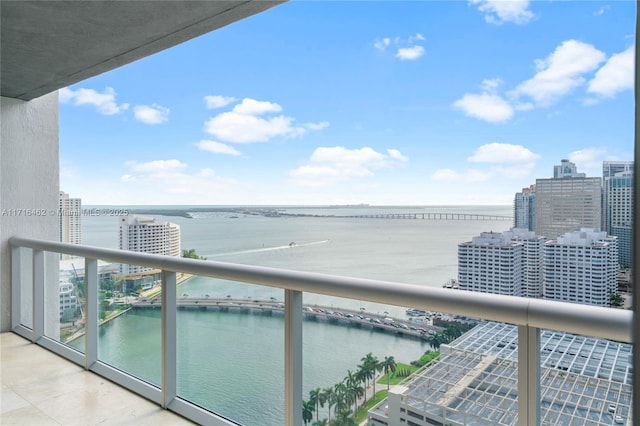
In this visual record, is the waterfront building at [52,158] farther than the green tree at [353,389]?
Yes

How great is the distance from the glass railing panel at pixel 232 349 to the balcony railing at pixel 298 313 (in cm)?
6

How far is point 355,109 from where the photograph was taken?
18844 millimetres

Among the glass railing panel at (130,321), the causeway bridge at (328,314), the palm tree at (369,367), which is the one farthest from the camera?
the glass railing panel at (130,321)

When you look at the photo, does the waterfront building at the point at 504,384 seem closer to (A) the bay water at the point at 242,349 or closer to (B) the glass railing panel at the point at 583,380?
(B) the glass railing panel at the point at 583,380

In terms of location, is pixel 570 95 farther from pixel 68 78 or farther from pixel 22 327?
pixel 22 327

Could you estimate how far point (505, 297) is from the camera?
1401 mm

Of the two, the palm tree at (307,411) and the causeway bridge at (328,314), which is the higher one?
the causeway bridge at (328,314)

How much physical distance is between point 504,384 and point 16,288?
461cm

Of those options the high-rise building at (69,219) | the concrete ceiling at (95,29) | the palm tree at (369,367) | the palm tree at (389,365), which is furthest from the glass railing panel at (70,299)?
the palm tree at (389,365)

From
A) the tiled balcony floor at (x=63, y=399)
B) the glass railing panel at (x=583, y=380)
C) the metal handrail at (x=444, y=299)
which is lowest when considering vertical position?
the tiled balcony floor at (x=63, y=399)

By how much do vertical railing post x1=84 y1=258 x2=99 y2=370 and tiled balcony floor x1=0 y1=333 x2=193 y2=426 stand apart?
5.0 inches

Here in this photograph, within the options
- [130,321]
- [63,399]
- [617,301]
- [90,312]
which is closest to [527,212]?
[617,301]

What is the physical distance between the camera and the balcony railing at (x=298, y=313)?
1263 millimetres

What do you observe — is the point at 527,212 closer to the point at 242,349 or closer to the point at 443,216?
the point at 242,349
